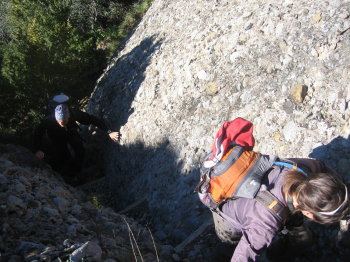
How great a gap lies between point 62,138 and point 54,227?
282cm

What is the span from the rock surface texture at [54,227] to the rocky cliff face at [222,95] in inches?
36.6

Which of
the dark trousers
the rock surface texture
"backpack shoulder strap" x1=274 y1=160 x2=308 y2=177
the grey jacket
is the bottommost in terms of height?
the dark trousers

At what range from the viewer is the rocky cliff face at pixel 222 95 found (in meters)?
4.18

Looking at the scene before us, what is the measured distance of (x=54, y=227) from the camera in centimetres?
346

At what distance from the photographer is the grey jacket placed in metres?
2.39

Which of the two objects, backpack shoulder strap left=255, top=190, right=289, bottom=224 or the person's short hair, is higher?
the person's short hair

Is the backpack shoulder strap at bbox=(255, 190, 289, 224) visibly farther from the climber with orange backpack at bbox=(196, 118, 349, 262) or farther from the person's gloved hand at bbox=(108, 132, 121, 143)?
the person's gloved hand at bbox=(108, 132, 121, 143)

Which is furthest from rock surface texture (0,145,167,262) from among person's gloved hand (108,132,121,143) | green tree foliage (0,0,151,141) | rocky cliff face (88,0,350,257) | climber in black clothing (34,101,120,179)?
green tree foliage (0,0,151,141)

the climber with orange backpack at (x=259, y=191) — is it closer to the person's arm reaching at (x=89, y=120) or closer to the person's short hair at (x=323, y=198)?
the person's short hair at (x=323, y=198)

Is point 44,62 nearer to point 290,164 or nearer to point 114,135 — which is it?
point 114,135

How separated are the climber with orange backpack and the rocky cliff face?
4.31 ft

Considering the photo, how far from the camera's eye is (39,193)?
164 inches

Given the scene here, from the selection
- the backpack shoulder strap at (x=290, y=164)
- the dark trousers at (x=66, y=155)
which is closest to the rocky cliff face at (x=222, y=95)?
the dark trousers at (x=66, y=155)

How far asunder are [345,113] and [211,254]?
2.14 metres
